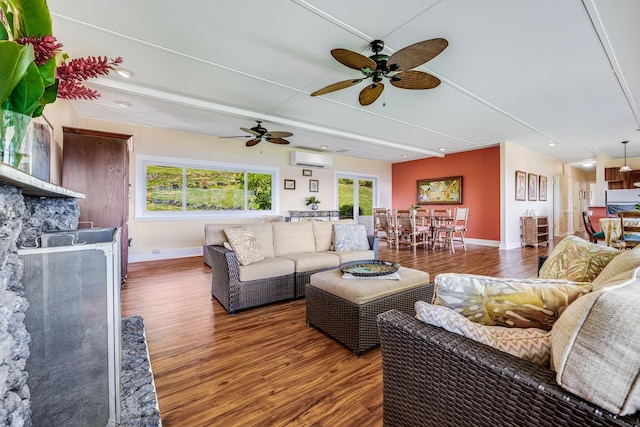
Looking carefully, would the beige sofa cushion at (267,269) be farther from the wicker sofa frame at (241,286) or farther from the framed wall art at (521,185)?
the framed wall art at (521,185)

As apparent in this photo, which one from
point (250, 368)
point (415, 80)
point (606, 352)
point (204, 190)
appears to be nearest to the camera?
point (606, 352)

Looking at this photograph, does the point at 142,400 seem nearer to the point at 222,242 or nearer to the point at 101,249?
the point at 101,249

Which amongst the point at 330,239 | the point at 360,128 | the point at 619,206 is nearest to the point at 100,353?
the point at 330,239

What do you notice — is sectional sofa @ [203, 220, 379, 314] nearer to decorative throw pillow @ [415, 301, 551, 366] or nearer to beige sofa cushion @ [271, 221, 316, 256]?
beige sofa cushion @ [271, 221, 316, 256]

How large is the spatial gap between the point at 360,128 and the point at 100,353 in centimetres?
512

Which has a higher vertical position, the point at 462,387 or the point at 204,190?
the point at 204,190

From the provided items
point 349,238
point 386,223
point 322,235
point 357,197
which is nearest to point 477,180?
point 386,223

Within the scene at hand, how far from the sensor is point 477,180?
7.05 meters

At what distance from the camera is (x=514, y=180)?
6.64 m

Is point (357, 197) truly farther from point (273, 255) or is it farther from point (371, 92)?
point (371, 92)

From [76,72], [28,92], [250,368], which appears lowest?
[250,368]

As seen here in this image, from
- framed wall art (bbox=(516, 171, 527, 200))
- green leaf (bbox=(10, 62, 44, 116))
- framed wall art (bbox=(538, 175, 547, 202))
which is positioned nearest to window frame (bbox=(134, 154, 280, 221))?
green leaf (bbox=(10, 62, 44, 116))

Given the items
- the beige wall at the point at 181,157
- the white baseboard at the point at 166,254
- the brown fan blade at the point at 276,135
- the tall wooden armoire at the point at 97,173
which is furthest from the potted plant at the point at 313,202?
the tall wooden armoire at the point at 97,173

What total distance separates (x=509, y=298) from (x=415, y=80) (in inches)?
92.0
